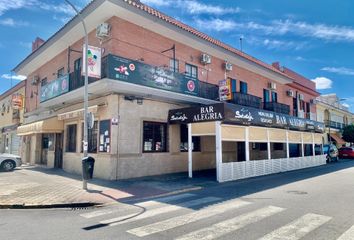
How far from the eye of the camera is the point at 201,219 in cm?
641

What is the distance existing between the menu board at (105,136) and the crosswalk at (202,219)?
5.35 meters

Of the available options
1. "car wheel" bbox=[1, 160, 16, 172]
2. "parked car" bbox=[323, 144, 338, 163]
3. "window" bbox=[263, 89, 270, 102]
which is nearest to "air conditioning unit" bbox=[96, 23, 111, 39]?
"car wheel" bbox=[1, 160, 16, 172]

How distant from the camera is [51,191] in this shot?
10.0 metres

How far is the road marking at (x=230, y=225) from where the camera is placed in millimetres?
5191

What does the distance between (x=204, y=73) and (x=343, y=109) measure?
136 ft

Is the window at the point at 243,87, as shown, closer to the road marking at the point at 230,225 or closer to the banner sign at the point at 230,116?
the banner sign at the point at 230,116

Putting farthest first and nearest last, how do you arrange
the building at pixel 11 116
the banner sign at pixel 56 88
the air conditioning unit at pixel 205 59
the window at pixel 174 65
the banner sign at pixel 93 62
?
the building at pixel 11 116, the air conditioning unit at pixel 205 59, the window at pixel 174 65, the banner sign at pixel 56 88, the banner sign at pixel 93 62

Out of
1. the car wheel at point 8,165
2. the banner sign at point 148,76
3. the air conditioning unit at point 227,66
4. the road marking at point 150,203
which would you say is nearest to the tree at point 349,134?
the air conditioning unit at point 227,66

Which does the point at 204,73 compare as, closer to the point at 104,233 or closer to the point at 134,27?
the point at 134,27

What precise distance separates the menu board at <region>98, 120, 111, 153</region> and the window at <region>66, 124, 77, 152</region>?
373 cm

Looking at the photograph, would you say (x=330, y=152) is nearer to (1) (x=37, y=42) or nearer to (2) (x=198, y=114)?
(2) (x=198, y=114)

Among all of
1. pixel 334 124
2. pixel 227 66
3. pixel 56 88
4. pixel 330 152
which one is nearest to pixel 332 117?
pixel 334 124

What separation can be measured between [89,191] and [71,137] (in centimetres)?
783

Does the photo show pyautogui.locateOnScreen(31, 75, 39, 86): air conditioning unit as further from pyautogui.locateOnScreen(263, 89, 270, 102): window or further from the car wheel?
pyautogui.locateOnScreen(263, 89, 270, 102): window
